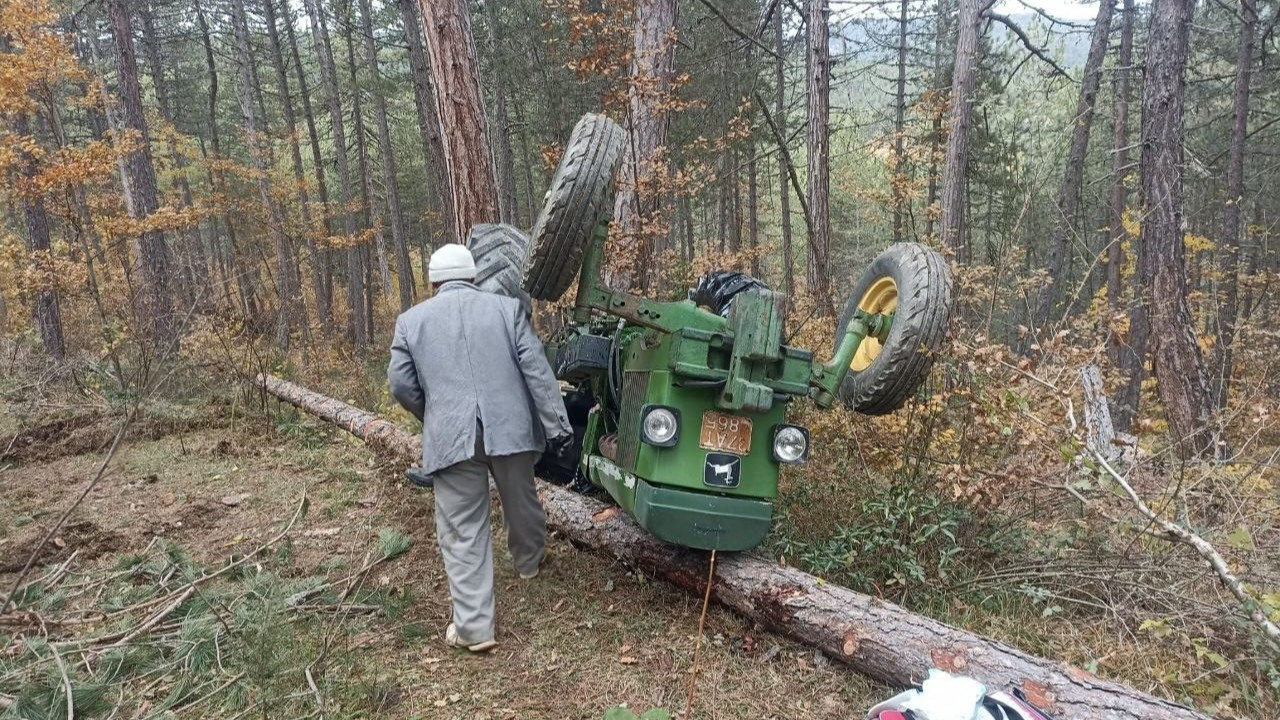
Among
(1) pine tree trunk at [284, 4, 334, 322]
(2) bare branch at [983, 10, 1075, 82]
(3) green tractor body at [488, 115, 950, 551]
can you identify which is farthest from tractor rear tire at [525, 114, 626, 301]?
(1) pine tree trunk at [284, 4, 334, 322]

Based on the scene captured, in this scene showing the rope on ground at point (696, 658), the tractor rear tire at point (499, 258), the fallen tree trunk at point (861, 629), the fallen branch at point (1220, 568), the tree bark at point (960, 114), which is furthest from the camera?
the tree bark at point (960, 114)

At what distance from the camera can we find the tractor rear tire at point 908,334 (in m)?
3.29

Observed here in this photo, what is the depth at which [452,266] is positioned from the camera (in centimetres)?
381

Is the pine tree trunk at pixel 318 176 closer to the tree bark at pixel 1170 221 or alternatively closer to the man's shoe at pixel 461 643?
the man's shoe at pixel 461 643

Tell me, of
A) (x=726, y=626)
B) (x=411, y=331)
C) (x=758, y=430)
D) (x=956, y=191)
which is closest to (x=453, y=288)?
(x=411, y=331)

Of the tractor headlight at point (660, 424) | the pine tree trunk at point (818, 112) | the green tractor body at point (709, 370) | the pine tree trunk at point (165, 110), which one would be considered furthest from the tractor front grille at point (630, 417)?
the pine tree trunk at point (165, 110)

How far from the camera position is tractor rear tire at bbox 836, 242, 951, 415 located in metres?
3.29

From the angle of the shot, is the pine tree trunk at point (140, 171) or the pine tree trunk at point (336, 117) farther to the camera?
the pine tree trunk at point (336, 117)

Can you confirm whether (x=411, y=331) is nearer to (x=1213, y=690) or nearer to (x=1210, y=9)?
(x=1213, y=690)

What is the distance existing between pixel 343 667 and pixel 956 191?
11154mm

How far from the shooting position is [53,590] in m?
3.89

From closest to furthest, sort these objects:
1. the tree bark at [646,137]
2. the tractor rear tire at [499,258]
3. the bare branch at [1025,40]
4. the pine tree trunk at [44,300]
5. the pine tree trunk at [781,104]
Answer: the tractor rear tire at [499,258], the tree bark at [646,137], the bare branch at [1025,40], the pine tree trunk at [44,300], the pine tree trunk at [781,104]

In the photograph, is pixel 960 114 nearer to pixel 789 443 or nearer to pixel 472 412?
pixel 789 443

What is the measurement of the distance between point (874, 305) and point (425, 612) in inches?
122
